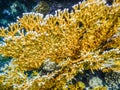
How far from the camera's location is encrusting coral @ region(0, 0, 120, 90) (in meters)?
2.72

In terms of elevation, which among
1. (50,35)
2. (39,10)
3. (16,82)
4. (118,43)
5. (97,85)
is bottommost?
(97,85)

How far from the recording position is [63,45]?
9.20 feet

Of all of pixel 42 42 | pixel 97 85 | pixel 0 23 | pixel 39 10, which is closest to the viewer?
pixel 42 42

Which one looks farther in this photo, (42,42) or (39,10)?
(39,10)

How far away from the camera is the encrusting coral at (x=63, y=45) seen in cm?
272

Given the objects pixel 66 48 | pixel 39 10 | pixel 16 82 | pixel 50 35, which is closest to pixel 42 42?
pixel 50 35

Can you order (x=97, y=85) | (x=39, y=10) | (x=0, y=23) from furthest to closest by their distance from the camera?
(x=0, y=23), (x=39, y=10), (x=97, y=85)

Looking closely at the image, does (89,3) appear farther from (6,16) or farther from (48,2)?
(6,16)

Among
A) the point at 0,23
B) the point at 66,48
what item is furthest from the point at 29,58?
the point at 0,23

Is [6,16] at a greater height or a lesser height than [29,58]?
greater

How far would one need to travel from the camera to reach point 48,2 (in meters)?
4.87

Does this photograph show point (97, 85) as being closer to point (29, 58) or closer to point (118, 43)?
point (118, 43)

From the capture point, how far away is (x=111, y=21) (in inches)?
115

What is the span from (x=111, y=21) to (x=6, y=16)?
9.49ft
